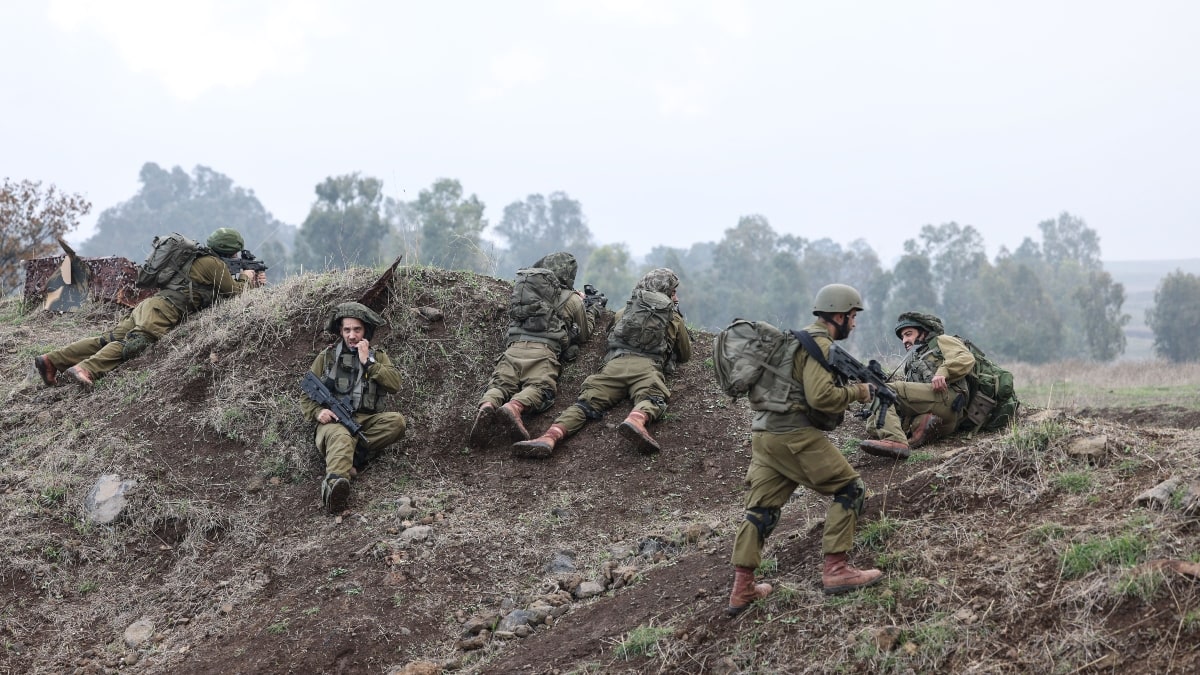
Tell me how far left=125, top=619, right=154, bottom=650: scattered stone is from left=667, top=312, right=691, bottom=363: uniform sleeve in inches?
189

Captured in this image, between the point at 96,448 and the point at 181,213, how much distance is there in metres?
70.5

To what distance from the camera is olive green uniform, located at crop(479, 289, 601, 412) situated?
8523 millimetres

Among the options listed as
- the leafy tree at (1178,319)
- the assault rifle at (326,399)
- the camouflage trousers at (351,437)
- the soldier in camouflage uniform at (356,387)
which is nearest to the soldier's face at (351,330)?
the soldier in camouflage uniform at (356,387)

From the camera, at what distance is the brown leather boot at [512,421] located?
812 cm

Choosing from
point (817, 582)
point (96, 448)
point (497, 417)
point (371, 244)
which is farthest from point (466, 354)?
point (371, 244)

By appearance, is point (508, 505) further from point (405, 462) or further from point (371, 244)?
point (371, 244)

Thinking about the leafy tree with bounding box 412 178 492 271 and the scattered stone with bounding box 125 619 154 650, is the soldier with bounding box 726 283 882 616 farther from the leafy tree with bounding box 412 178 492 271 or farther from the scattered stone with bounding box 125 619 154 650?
the leafy tree with bounding box 412 178 492 271

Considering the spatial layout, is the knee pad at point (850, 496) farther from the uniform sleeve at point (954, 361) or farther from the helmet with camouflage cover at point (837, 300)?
the uniform sleeve at point (954, 361)

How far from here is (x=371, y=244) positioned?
4347cm

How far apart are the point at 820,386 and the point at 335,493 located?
3956mm

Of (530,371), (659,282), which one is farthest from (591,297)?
(530,371)

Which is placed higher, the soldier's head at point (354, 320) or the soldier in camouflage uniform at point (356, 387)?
the soldier's head at point (354, 320)

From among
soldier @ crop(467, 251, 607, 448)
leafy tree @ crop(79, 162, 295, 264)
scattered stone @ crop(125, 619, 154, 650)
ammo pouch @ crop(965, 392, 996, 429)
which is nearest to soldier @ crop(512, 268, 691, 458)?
soldier @ crop(467, 251, 607, 448)

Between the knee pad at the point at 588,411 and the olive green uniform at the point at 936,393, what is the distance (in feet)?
7.45
